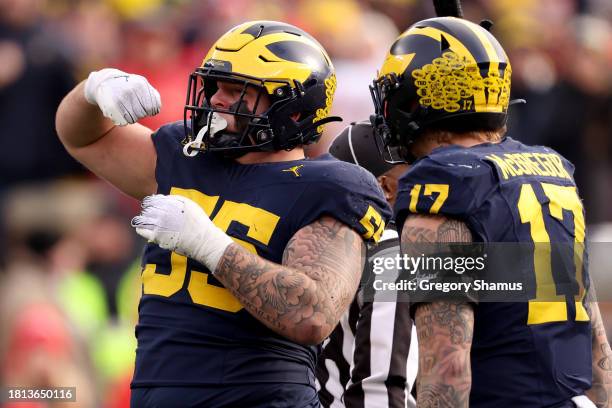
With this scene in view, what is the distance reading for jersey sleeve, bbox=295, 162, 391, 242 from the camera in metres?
3.91

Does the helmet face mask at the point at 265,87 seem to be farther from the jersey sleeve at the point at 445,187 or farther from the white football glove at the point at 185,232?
the jersey sleeve at the point at 445,187

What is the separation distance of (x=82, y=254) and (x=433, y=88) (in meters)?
4.22

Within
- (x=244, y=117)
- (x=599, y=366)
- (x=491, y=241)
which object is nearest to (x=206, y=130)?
(x=244, y=117)

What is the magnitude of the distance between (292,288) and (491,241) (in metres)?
0.61

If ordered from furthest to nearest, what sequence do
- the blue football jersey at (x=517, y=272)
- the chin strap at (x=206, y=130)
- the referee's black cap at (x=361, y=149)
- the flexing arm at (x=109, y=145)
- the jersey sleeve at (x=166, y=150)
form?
1. the referee's black cap at (x=361, y=149)
2. the flexing arm at (x=109, y=145)
3. the jersey sleeve at (x=166, y=150)
4. the chin strap at (x=206, y=130)
5. the blue football jersey at (x=517, y=272)

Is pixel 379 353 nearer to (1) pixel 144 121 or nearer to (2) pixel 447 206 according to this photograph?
(2) pixel 447 206

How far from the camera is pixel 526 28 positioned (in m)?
10.4

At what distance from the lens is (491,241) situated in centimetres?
359

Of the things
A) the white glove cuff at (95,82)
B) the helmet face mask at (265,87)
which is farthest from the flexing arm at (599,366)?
the white glove cuff at (95,82)

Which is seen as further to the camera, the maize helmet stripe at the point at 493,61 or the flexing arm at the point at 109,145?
A: the flexing arm at the point at 109,145

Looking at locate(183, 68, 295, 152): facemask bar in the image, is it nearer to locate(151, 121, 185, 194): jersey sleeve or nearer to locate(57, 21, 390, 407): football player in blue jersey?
locate(57, 21, 390, 407): football player in blue jersey

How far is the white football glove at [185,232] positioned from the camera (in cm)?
372

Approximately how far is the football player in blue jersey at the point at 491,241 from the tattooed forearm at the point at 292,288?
10.4 inches

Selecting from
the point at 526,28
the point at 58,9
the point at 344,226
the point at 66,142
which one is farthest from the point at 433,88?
the point at 526,28
